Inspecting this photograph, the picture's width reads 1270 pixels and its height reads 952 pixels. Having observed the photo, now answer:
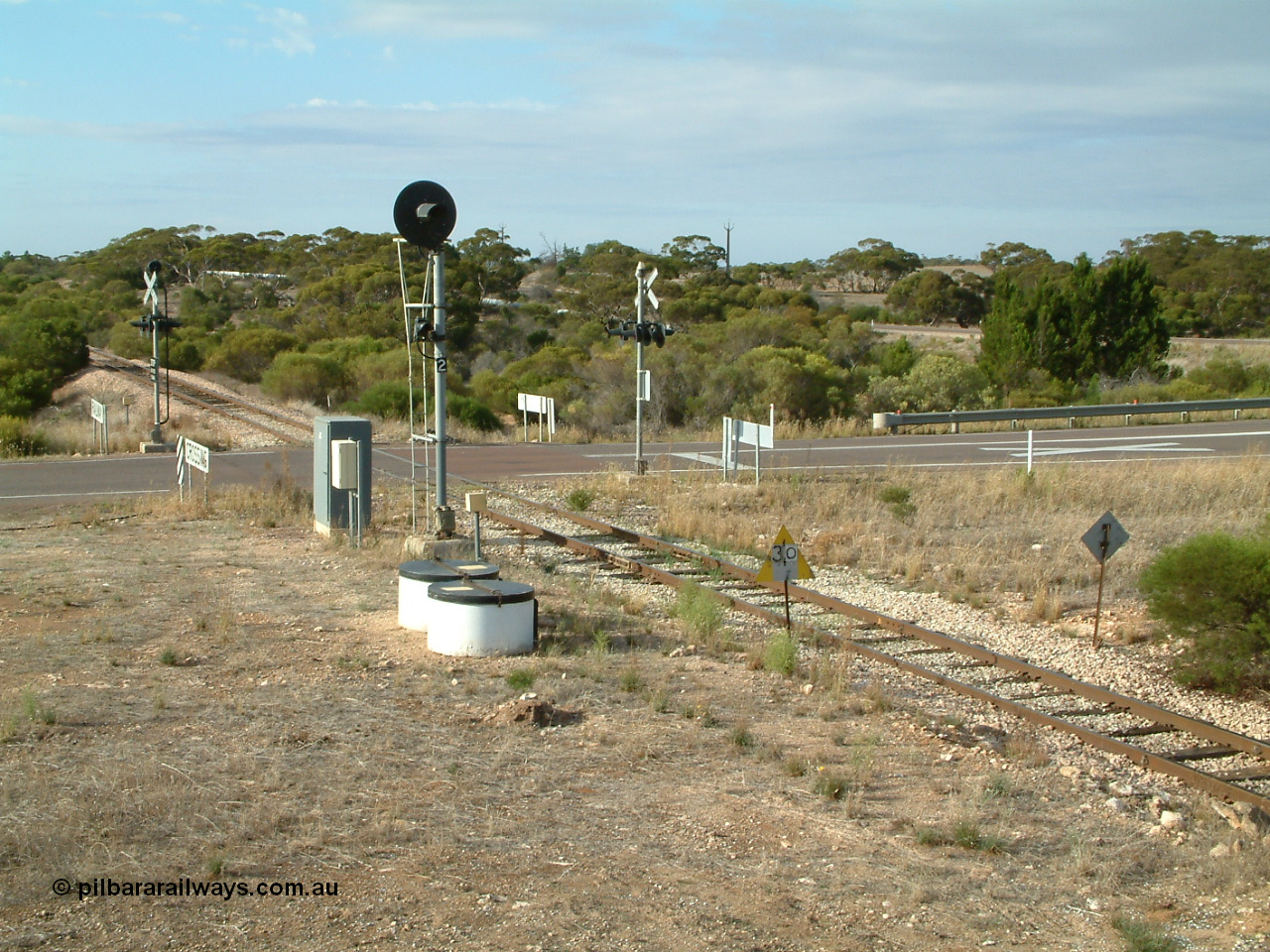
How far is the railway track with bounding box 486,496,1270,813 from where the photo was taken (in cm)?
788

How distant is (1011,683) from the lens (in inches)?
387

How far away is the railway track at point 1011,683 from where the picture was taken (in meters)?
7.88

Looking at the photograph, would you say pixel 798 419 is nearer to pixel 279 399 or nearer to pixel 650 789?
pixel 279 399

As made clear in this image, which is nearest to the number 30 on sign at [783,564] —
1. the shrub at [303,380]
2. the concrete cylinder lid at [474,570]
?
the concrete cylinder lid at [474,570]

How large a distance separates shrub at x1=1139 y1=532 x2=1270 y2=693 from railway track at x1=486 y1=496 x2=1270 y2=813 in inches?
36.1

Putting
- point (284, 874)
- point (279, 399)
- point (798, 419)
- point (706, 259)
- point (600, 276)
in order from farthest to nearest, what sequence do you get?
point (706, 259) → point (600, 276) → point (279, 399) → point (798, 419) → point (284, 874)

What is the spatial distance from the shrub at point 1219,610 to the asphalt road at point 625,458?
10.9 metres

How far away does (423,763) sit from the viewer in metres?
6.92

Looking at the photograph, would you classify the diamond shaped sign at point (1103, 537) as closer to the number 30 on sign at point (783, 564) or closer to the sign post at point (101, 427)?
the number 30 on sign at point (783, 564)

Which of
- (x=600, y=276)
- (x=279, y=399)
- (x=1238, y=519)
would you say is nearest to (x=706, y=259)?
(x=600, y=276)

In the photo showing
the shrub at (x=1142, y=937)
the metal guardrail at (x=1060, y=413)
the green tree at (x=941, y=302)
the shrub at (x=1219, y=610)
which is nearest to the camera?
the shrub at (x=1142, y=937)

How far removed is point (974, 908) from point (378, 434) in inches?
1037

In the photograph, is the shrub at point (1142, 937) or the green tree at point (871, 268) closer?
the shrub at point (1142, 937)

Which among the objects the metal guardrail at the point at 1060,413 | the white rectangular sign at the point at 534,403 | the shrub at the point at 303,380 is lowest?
the metal guardrail at the point at 1060,413
